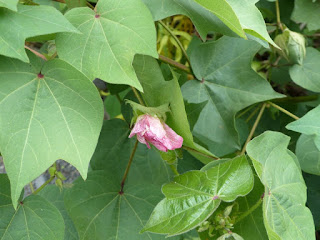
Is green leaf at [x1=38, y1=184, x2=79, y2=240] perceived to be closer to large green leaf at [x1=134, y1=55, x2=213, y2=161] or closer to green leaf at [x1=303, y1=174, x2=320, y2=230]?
large green leaf at [x1=134, y1=55, x2=213, y2=161]

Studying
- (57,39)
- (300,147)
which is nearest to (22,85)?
(57,39)

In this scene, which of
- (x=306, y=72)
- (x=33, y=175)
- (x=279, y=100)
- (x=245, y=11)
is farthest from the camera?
(x=279, y=100)

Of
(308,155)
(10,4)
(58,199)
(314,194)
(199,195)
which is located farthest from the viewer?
(314,194)

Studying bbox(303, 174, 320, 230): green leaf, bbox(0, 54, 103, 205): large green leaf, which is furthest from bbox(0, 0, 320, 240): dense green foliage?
bbox(303, 174, 320, 230): green leaf

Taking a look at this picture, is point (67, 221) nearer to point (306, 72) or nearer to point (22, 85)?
point (22, 85)

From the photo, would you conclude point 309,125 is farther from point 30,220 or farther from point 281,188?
point 30,220

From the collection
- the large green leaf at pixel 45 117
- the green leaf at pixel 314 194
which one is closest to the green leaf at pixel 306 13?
the green leaf at pixel 314 194

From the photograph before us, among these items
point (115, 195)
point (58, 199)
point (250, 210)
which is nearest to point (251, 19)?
point (250, 210)
